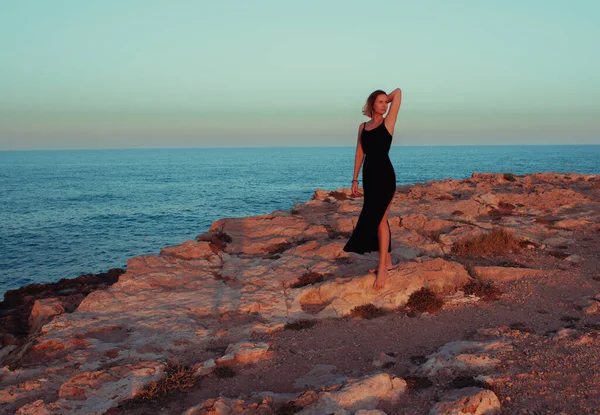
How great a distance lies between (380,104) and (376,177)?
1.31m

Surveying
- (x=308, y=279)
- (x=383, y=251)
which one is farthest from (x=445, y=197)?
(x=383, y=251)

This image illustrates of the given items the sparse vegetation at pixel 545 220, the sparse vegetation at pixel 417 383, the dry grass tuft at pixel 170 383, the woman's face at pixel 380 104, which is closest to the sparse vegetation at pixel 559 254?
the sparse vegetation at pixel 545 220

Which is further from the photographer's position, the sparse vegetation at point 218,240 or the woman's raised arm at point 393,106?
the sparse vegetation at point 218,240

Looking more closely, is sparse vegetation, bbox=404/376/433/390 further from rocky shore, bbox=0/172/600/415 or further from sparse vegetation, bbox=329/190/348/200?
sparse vegetation, bbox=329/190/348/200

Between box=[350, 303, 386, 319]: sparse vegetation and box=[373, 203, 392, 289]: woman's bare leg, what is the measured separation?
46 cm

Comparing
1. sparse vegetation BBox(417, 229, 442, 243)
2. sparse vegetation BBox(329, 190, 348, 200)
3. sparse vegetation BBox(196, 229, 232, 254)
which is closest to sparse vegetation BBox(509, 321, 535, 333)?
sparse vegetation BBox(417, 229, 442, 243)

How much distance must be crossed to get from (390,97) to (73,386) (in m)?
6.72

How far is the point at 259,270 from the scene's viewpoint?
1127cm

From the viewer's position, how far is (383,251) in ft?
28.8

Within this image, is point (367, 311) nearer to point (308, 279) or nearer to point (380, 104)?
point (308, 279)

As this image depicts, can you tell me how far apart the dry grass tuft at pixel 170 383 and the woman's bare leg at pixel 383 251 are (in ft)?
13.2

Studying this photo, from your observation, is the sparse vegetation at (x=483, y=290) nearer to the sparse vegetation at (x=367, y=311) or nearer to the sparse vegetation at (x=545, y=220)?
the sparse vegetation at (x=367, y=311)

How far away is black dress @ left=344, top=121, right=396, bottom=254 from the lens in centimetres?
816

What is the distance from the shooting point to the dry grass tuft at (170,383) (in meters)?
6.14
